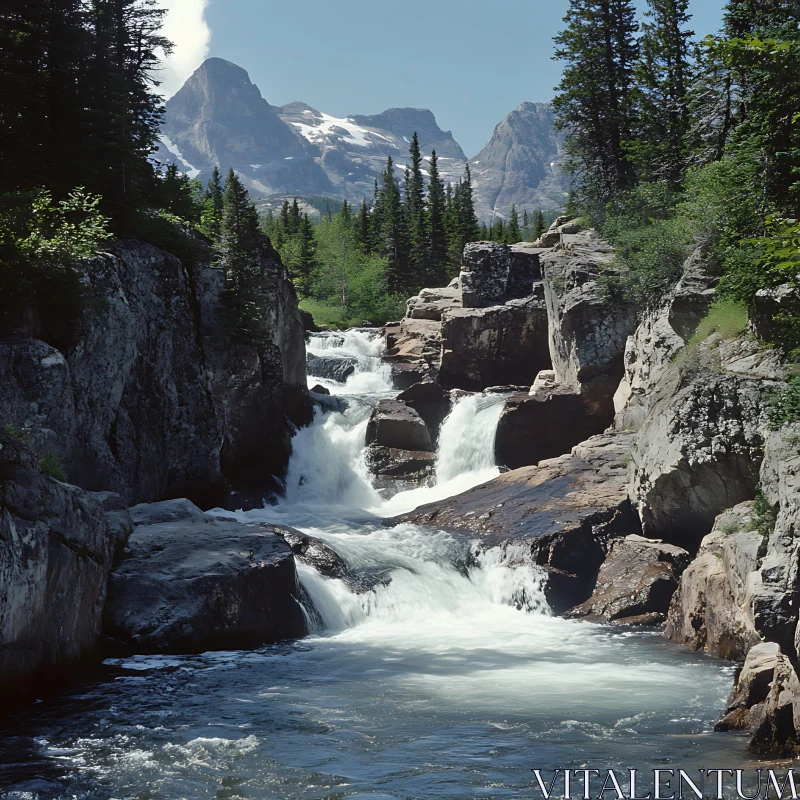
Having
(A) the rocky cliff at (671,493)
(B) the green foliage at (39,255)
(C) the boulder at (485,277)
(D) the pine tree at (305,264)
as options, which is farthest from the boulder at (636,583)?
(D) the pine tree at (305,264)

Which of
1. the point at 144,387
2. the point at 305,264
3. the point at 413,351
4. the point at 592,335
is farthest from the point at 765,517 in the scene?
the point at 305,264

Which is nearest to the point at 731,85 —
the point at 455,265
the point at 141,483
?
the point at 141,483

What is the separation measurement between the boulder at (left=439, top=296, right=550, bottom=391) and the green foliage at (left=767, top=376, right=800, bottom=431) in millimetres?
24322

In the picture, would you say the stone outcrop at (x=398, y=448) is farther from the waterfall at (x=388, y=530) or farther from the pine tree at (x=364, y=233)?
the pine tree at (x=364, y=233)

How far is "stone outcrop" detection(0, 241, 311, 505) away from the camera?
17.3 m

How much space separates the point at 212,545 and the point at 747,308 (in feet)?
44.9

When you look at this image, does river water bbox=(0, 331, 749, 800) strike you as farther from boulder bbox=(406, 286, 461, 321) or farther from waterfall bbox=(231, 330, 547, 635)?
boulder bbox=(406, 286, 461, 321)

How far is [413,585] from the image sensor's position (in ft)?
63.1

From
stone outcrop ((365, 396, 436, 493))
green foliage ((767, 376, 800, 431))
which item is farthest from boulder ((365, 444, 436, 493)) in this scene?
green foliage ((767, 376, 800, 431))

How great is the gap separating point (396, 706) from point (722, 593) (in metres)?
6.80

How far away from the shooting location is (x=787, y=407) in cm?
1336

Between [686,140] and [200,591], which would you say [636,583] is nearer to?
[200,591]

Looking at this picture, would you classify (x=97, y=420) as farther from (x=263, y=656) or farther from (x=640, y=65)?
(x=640, y=65)

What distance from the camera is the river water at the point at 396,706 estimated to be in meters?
9.19
